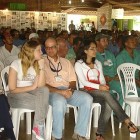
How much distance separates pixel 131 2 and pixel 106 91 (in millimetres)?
12703

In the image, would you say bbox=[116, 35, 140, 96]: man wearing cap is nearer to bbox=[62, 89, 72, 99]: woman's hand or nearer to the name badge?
the name badge

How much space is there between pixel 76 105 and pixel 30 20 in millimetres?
9450

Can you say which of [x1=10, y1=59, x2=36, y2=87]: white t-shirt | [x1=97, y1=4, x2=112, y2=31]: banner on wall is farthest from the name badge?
[x1=97, y1=4, x2=112, y2=31]: banner on wall

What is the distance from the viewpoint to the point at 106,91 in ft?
15.0

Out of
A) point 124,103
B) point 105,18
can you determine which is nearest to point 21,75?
point 124,103

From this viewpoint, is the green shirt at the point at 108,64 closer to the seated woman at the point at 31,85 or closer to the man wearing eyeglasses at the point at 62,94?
the man wearing eyeglasses at the point at 62,94

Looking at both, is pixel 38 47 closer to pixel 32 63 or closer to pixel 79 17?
pixel 32 63

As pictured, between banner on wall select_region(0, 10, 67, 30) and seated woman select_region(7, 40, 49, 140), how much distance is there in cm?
917

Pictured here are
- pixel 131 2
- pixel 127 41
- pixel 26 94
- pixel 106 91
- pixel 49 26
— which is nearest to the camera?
pixel 26 94

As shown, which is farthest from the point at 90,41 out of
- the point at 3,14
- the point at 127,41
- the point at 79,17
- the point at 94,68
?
the point at 79,17

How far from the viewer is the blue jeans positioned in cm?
416

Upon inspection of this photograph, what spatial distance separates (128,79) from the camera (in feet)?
17.2

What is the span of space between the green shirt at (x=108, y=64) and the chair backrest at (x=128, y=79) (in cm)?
22

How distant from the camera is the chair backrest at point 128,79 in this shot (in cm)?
518
